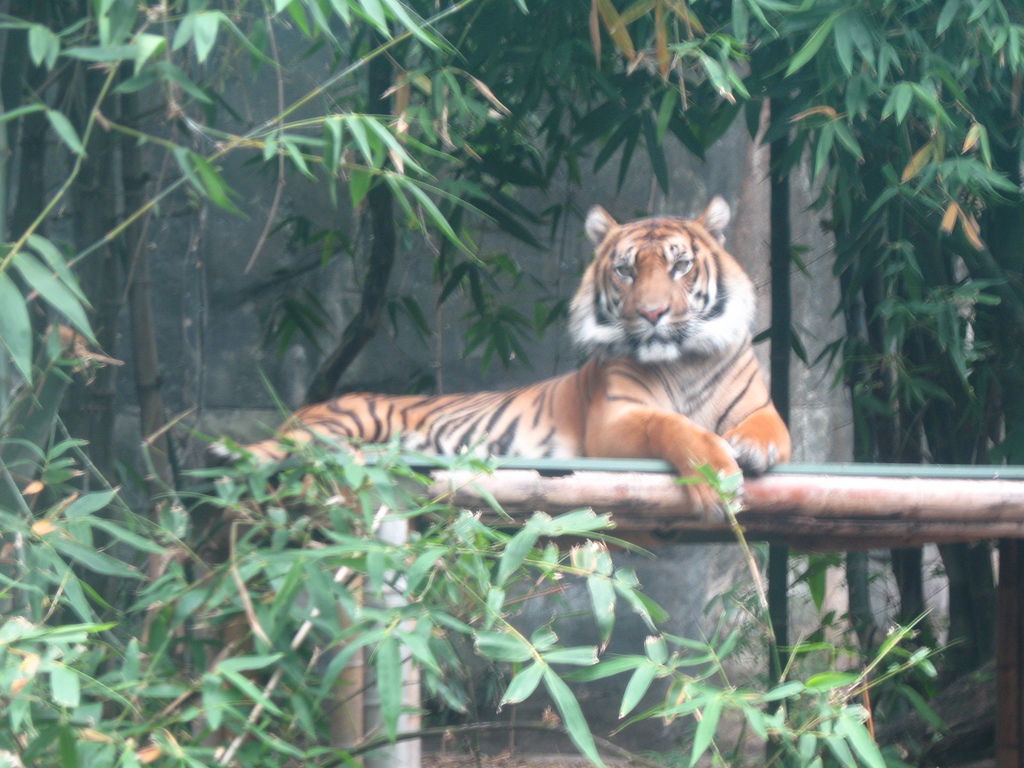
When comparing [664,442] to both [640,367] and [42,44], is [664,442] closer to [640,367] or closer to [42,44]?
[640,367]

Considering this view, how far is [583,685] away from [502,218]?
201cm

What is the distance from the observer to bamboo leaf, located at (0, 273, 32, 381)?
149cm

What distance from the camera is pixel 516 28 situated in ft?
9.22

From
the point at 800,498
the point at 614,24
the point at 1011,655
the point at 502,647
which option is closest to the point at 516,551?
the point at 502,647

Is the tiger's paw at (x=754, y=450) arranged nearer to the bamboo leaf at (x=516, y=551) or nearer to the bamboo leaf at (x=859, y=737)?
the bamboo leaf at (x=859, y=737)

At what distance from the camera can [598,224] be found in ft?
10.2

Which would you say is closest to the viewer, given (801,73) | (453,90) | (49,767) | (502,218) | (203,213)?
(49,767)

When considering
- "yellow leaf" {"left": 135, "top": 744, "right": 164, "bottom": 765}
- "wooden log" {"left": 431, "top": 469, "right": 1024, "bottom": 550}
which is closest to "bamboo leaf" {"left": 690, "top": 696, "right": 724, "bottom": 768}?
"wooden log" {"left": 431, "top": 469, "right": 1024, "bottom": 550}

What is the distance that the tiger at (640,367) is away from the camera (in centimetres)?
282

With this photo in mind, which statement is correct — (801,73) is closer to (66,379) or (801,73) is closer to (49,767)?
(66,379)

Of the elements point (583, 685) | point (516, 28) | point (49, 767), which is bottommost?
point (583, 685)

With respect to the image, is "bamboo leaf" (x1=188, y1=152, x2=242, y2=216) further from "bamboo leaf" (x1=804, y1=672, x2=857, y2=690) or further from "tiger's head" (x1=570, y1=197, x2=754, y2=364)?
"tiger's head" (x1=570, y1=197, x2=754, y2=364)

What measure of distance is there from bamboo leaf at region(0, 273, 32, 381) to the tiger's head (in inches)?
63.0

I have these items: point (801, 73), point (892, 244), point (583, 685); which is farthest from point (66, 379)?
point (583, 685)
